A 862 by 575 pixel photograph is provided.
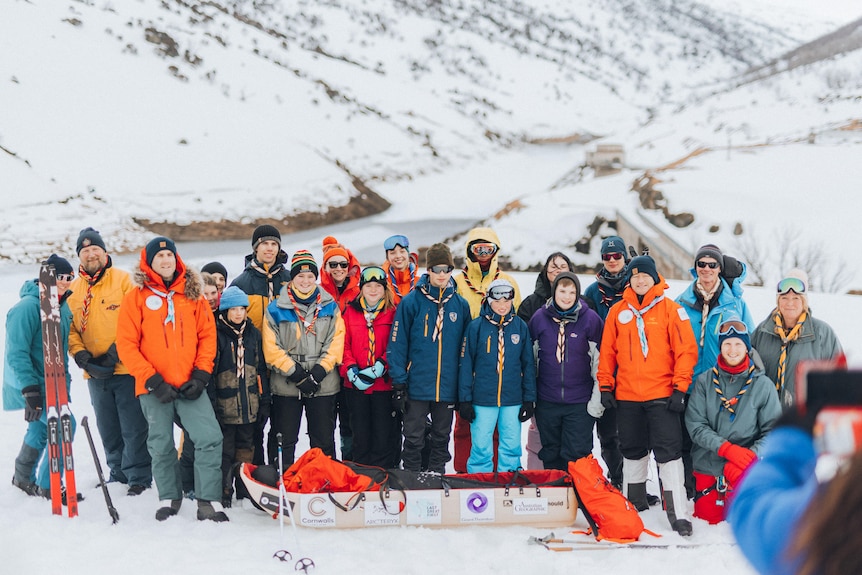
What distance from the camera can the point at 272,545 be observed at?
3916 mm

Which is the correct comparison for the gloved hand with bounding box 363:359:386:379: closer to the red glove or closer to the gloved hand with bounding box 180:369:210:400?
the gloved hand with bounding box 180:369:210:400

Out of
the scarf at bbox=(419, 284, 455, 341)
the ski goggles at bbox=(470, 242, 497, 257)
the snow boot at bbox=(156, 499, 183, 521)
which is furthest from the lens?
the ski goggles at bbox=(470, 242, 497, 257)

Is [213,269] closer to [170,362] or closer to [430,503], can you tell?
[170,362]

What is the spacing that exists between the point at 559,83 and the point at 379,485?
43058 millimetres

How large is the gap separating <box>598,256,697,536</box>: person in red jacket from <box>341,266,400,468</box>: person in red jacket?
1.62 m

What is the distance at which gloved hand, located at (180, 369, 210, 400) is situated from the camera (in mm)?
4164

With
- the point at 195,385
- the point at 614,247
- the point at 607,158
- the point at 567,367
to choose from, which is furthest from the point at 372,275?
the point at 607,158

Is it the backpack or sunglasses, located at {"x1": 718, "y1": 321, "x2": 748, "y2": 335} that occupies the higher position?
sunglasses, located at {"x1": 718, "y1": 321, "x2": 748, "y2": 335}

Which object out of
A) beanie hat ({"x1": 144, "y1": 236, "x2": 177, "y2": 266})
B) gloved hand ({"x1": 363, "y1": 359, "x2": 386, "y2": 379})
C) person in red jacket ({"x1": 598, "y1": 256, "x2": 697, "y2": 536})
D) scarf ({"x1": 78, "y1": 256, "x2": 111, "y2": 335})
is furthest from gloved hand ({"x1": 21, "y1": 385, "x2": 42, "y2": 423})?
person in red jacket ({"x1": 598, "y1": 256, "x2": 697, "y2": 536})

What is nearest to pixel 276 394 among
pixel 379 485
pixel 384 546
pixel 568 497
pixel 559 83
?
pixel 379 485

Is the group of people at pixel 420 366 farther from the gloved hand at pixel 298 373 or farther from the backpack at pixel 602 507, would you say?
the backpack at pixel 602 507

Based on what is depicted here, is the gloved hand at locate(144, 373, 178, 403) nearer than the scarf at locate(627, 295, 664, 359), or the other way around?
the gloved hand at locate(144, 373, 178, 403)

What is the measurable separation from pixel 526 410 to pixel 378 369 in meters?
1.12

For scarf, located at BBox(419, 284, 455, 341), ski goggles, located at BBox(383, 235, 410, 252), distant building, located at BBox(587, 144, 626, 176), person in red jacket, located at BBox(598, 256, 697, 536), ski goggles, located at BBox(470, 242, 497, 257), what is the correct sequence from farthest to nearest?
distant building, located at BBox(587, 144, 626, 176) → ski goggles, located at BBox(383, 235, 410, 252) → ski goggles, located at BBox(470, 242, 497, 257) → scarf, located at BBox(419, 284, 455, 341) → person in red jacket, located at BBox(598, 256, 697, 536)
